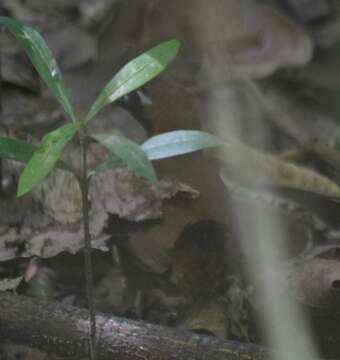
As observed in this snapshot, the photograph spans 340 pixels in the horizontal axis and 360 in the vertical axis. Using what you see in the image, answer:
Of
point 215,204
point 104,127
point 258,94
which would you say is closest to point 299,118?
point 258,94

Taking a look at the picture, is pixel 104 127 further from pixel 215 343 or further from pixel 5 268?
pixel 215 343

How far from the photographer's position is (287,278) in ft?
4.67

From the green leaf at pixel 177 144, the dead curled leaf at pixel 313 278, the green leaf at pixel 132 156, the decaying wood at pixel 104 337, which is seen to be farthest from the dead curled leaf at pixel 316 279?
the green leaf at pixel 132 156

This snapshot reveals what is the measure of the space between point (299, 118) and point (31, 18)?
109cm

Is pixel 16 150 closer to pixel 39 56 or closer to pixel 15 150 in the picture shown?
pixel 15 150

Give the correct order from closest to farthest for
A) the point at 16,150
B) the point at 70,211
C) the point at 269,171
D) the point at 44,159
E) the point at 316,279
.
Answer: the point at 44,159 → the point at 16,150 → the point at 316,279 → the point at 70,211 → the point at 269,171

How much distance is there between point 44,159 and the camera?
3.42 ft

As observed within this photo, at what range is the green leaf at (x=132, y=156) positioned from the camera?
1.04 metres

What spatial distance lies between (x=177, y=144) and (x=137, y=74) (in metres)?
0.12

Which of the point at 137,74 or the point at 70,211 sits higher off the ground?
the point at 137,74

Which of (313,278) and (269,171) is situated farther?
(269,171)

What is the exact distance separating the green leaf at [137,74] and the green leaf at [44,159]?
103 mm

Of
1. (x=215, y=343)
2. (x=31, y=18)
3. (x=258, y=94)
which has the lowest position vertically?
(x=215, y=343)

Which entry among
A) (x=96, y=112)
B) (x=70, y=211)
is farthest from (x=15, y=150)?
(x=70, y=211)
